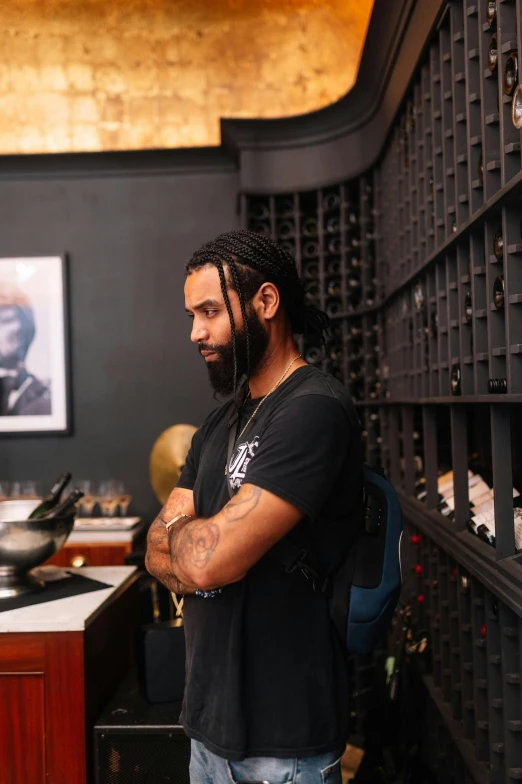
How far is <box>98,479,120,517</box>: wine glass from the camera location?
14.4 feet

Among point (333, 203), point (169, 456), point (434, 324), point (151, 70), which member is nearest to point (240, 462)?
point (434, 324)

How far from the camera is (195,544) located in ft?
4.00

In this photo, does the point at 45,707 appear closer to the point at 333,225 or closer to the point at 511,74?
the point at 511,74

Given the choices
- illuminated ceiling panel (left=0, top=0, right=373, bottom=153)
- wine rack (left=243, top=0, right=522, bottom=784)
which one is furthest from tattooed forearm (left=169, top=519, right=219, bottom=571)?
illuminated ceiling panel (left=0, top=0, right=373, bottom=153)

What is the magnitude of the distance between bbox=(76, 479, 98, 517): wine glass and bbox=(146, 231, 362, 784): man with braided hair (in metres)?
3.11

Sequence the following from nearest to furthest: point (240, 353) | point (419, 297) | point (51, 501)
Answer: point (240, 353)
point (51, 501)
point (419, 297)

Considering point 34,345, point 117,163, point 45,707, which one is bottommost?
point 45,707

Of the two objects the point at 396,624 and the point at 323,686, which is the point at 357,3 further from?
the point at 323,686

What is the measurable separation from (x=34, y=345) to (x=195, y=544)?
375 cm

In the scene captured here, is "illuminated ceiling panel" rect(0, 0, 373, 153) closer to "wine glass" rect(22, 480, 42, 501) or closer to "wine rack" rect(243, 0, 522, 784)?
"wine rack" rect(243, 0, 522, 784)

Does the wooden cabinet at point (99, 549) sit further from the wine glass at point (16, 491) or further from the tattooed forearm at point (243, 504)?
the tattooed forearm at point (243, 504)

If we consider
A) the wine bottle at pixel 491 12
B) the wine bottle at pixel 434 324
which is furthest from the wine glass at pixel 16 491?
the wine bottle at pixel 491 12

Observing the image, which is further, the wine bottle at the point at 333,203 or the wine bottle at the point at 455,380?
the wine bottle at the point at 333,203

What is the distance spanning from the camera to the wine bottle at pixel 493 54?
1756 mm
